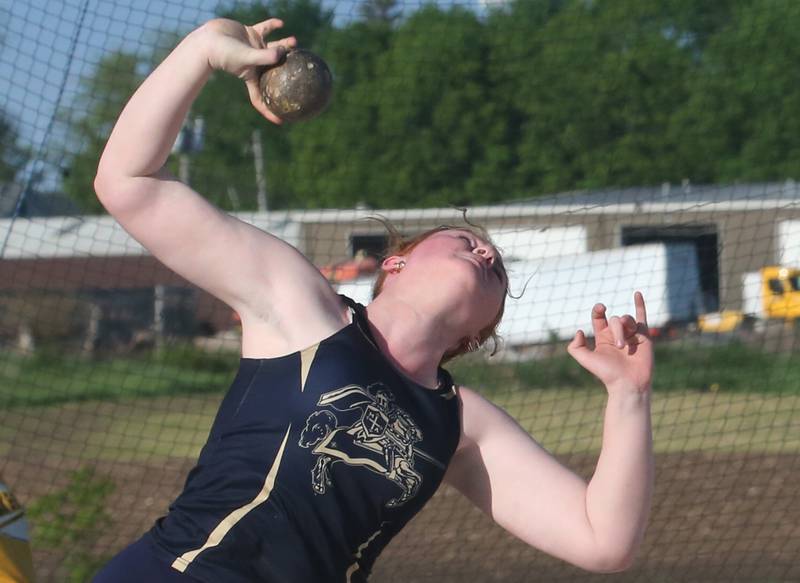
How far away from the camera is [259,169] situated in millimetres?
14914

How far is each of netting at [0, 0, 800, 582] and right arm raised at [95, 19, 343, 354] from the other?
133 inches

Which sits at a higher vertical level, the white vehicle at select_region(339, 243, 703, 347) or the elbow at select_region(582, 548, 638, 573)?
the elbow at select_region(582, 548, 638, 573)

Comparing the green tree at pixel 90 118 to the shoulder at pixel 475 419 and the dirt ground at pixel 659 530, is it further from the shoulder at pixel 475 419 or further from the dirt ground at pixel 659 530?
the shoulder at pixel 475 419

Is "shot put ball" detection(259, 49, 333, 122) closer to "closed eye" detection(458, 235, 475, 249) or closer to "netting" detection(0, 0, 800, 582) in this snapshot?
"closed eye" detection(458, 235, 475, 249)

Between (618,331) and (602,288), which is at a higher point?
(618,331)

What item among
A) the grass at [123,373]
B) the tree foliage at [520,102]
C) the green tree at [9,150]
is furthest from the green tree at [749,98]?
the grass at [123,373]

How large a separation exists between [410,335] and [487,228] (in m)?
7.07

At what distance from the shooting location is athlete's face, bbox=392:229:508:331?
213cm

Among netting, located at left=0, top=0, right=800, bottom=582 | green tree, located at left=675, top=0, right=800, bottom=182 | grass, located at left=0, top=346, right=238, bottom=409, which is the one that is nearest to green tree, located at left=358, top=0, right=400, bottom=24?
netting, located at left=0, top=0, right=800, bottom=582

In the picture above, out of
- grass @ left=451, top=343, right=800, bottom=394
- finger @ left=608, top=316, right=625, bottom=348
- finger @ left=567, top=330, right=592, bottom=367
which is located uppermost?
finger @ left=608, top=316, right=625, bottom=348

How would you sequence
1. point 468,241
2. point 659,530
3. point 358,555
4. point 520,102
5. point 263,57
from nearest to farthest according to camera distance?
point 263,57 < point 358,555 < point 468,241 < point 659,530 < point 520,102

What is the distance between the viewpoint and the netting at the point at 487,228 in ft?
22.7

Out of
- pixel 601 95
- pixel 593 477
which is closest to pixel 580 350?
pixel 593 477

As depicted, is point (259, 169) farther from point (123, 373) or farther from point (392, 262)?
point (392, 262)
